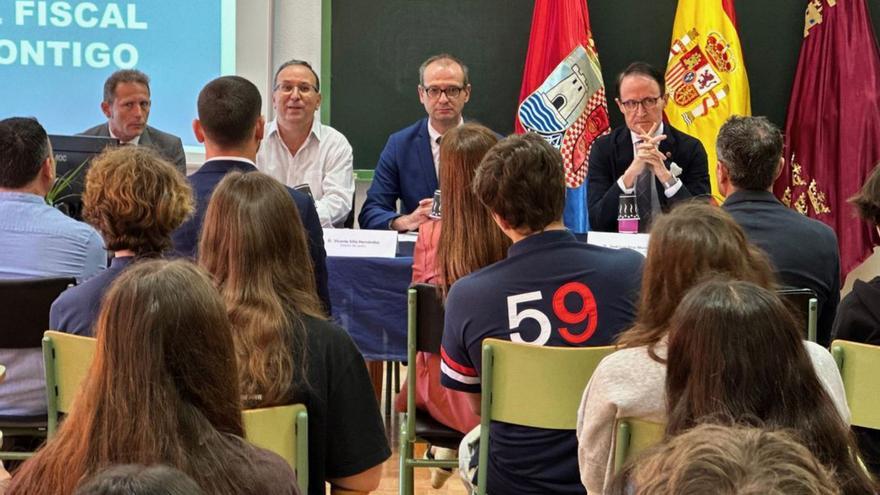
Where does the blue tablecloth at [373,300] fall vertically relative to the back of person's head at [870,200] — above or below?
below

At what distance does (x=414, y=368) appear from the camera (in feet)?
9.78

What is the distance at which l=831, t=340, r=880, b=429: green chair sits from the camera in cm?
241

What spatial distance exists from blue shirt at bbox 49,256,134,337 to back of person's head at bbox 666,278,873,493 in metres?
1.54

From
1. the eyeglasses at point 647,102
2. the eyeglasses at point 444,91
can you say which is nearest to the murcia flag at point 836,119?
the eyeglasses at point 647,102

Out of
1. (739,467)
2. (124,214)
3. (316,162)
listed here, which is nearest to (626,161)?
(316,162)

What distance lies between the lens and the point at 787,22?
227 inches

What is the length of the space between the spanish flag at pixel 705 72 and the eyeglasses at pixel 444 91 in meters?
1.36

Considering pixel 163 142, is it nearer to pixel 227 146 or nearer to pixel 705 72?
pixel 227 146

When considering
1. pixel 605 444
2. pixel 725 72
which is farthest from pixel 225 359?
pixel 725 72

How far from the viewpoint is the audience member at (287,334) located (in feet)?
6.64

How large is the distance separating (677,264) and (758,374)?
57 centimetres

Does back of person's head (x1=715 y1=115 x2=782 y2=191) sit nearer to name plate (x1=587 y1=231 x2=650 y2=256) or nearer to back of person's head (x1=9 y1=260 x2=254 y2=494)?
name plate (x1=587 y1=231 x2=650 y2=256)

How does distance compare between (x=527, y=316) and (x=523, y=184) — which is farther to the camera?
(x=523, y=184)

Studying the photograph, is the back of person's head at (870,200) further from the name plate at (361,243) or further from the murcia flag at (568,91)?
the murcia flag at (568,91)
